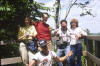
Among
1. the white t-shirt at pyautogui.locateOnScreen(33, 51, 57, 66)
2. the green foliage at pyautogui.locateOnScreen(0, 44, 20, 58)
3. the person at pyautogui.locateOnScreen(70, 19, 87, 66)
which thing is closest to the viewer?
the white t-shirt at pyautogui.locateOnScreen(33, 51, 57, 66)

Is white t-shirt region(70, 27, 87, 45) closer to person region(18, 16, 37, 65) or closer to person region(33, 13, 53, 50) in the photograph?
person region(33, 13, 53, 50)

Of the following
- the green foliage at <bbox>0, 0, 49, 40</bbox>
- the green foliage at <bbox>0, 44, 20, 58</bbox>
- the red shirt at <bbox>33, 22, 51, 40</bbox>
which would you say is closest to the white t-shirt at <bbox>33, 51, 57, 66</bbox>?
the red shirt at <bbox>33, 22, 51, 40</bbox>

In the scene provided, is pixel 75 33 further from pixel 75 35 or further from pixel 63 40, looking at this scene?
pixel 63 40

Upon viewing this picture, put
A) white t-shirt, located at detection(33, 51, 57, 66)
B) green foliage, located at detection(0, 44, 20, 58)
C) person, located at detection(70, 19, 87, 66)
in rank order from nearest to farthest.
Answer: white t-shirt, located at detection(33, 51, 57, 66)
person, located at detection(70, 19, 87, 66)
green foliage, located at detection(0, 44, 20, 58)

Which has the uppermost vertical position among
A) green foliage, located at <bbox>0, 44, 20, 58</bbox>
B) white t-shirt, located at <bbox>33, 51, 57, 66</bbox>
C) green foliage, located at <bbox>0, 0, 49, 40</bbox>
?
green foliage, located at <bbox>0, 0, 49, 40</bbox>

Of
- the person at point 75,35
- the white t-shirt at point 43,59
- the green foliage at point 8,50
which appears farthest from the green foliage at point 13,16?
the white t-shirt at point 43,59

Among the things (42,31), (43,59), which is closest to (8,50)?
(42,31)

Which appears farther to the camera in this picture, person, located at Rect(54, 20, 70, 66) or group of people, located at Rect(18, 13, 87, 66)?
person, located at Rect(54, 20, 70, 66)

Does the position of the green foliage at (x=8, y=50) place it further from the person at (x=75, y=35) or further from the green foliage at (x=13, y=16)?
the person at (x=75, y=35)

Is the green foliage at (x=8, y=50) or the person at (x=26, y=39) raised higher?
the person at (x=26, y=39)

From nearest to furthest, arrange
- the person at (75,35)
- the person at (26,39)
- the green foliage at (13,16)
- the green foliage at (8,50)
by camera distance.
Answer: the person at (26,39) → the person at (75,35) → the green foliage at (13,16) → the green foliage at (8,50)

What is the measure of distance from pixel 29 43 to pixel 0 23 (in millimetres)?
2712

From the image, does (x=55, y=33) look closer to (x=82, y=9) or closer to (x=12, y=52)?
(x=12, y=52)

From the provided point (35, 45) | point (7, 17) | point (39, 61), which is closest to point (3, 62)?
point (39, 61)
